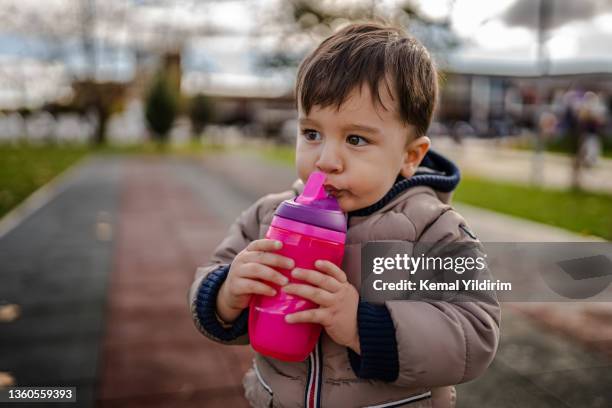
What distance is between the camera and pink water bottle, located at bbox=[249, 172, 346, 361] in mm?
1112

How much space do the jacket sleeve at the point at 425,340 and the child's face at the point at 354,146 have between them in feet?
0.85

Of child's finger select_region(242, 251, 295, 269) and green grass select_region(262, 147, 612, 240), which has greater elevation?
child's finger select_region(242, 251, 295, 269)

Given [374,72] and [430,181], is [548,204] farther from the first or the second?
[374,72]

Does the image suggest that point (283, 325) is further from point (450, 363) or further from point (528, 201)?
point (528, 201)

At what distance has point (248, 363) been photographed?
10.4 feet

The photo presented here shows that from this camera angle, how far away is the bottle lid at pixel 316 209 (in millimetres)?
1120

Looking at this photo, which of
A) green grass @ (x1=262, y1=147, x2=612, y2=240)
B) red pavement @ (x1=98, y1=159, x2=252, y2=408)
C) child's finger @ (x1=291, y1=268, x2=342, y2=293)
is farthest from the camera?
green grass @ (x1=262, y1=147, x2=612, y2=240)

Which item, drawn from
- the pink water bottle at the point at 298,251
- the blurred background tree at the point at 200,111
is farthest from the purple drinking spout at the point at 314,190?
the blurred background tree at the point at 200,111

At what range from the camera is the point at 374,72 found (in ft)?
4.11

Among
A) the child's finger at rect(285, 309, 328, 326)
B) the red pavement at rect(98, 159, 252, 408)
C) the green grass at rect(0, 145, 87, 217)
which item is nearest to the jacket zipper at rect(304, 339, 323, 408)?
the child's finger at rect(285, 309, 328, 326)

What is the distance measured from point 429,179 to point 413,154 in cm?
8

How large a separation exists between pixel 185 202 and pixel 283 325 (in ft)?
27.0

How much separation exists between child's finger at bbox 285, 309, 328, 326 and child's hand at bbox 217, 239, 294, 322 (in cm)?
6

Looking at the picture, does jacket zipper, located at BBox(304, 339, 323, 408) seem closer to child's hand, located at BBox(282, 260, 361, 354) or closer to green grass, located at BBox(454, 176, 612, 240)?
child's hand, located at BBox(282, 260, 361, 354)
